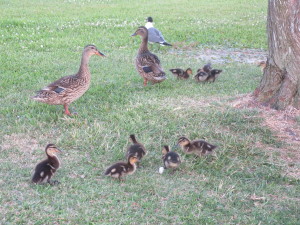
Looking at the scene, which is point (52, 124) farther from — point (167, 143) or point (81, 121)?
point (167, 143)

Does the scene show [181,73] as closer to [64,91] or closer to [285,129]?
[64,91]

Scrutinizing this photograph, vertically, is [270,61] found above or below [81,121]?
above

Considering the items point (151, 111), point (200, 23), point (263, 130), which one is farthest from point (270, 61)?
point (200, 23)

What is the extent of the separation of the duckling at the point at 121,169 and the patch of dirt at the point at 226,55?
6.79 m

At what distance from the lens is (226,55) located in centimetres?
1245

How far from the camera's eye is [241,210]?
4.82 metres

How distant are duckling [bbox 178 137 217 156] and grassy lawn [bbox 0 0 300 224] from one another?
0.43 feet

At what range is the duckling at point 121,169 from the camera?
17.4ft

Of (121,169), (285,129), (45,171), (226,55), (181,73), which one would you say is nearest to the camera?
(45,171)

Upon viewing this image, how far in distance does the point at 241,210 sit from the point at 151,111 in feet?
9.30

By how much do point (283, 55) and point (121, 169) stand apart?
3.32 meters

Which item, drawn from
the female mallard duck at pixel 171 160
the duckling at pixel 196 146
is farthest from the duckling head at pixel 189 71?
the female mallard duck at pixel 171 160

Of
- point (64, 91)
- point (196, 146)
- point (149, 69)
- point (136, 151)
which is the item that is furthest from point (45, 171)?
point (149, 69)

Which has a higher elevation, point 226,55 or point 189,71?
point 189,71
